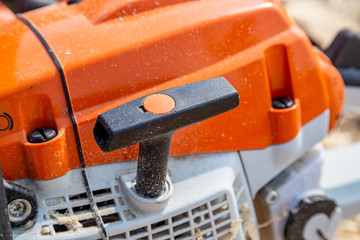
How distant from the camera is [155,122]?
75 cm

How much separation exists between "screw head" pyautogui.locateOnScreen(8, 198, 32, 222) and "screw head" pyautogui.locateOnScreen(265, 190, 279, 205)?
1.76 feet

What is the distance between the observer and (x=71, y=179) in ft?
2.91

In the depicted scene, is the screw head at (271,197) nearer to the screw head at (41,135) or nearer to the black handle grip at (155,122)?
the black handle grip at (155,122)

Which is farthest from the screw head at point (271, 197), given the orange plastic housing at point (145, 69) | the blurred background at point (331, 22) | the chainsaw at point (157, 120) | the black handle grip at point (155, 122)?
the blurred background at point (331, 22)

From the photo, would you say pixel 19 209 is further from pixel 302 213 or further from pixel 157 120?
pixel 302 213

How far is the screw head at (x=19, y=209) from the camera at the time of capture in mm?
834

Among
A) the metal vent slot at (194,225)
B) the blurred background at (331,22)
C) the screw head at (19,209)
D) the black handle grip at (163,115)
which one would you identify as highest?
the black handle grip at (163,115)

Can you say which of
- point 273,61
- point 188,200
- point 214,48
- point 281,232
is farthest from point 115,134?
point 281,232

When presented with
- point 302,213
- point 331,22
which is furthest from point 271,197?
point 331,22

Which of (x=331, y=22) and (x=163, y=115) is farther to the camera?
(x=331, y=22)

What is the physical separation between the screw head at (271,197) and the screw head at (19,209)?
0.54 m

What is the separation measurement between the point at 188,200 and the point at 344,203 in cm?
72

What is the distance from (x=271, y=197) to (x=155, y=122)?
0.50 meters

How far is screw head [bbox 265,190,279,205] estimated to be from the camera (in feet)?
3.79
